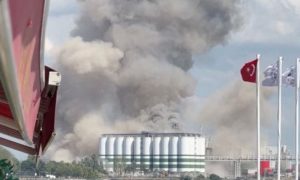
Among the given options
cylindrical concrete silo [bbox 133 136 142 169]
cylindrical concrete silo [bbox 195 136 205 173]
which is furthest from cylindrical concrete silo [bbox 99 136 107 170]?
cylindrical concrete silo [bbox 195 136 205 173]

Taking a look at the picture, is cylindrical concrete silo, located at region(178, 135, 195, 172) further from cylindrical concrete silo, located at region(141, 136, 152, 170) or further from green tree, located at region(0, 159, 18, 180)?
green tree, located at region(0, 159, 18, 180)

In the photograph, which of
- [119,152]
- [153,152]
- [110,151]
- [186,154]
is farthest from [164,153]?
[110,151]

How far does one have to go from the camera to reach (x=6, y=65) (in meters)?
5.23

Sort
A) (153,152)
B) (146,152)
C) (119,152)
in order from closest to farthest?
(153,152)
(146,152)
(119,152)

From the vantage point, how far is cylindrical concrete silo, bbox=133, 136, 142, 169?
7116 inches

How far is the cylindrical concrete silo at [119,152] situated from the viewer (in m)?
182

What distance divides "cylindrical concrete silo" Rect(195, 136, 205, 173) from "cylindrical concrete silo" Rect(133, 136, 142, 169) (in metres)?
12.8

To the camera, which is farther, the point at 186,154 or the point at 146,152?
the point at 146,152

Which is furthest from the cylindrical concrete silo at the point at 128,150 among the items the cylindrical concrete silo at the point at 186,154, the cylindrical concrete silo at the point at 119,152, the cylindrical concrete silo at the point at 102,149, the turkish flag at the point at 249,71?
the turkish flag at the point at 249,71

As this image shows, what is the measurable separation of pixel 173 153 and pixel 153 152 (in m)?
6.33

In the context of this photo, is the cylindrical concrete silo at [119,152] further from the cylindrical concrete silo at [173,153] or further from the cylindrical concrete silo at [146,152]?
the cylindrical concrete silo at [173,153]

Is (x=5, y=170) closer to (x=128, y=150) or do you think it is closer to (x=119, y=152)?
(x=128, y=150)

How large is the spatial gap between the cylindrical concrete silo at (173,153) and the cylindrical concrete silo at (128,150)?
9835 mm

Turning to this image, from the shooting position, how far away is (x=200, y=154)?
17538 cm
